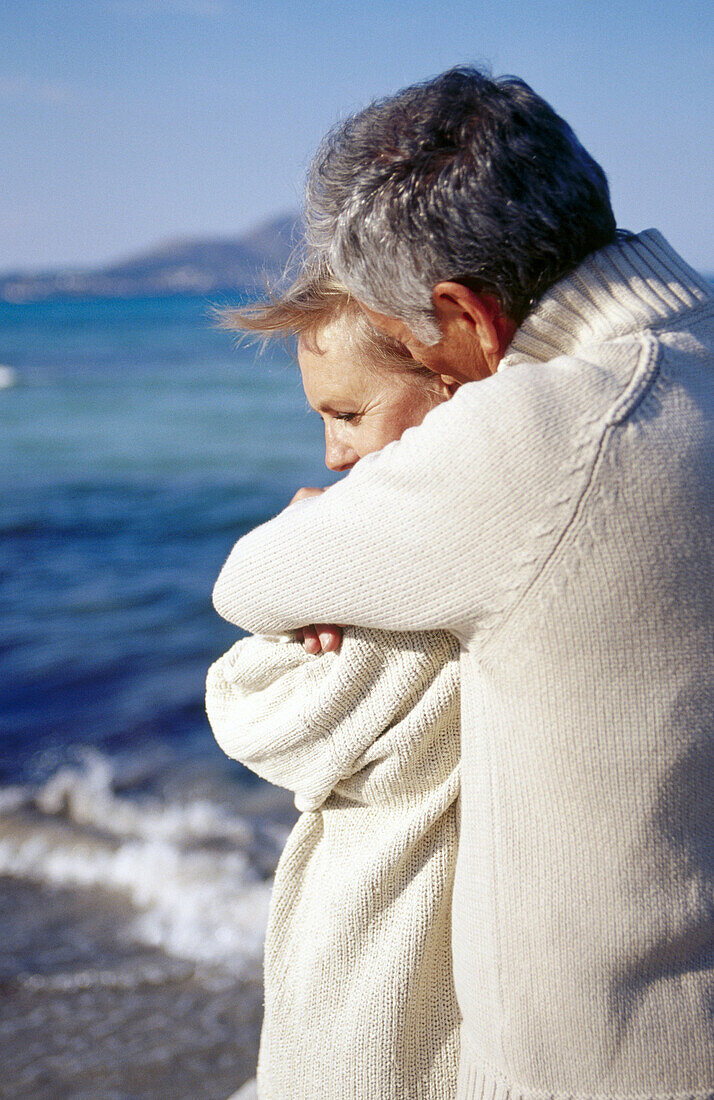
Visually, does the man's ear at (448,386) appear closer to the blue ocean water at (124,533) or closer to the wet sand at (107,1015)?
the blue ocean water at (124,533)

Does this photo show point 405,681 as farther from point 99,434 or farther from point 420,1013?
point 99,434

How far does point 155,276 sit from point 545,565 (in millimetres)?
90394

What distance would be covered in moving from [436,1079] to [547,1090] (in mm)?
249

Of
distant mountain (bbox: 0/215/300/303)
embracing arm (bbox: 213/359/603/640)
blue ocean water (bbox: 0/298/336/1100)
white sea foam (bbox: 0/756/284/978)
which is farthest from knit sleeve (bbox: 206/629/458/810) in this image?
distant mountain (bbox: 0/215/300/303)

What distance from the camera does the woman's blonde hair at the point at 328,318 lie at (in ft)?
5.45

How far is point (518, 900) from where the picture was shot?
1.22m

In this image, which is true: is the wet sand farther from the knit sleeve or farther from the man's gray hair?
the man's gray hair

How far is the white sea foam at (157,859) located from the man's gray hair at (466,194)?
2709 millimetres

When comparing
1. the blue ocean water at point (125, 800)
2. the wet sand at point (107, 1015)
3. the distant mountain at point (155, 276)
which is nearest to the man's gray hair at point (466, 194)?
the blue ocean water at point (125, 800)

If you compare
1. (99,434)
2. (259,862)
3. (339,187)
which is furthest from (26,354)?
(339,187)

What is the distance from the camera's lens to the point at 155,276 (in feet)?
284

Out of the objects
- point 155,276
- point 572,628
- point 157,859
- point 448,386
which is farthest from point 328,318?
point 155,276

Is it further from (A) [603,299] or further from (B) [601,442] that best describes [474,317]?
(B) [601,442]

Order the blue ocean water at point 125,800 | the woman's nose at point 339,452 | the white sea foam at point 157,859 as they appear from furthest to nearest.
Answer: the white sea foam at point 157,859, the blue ocean water at point 125,800, the woman's nose at point 339,452
